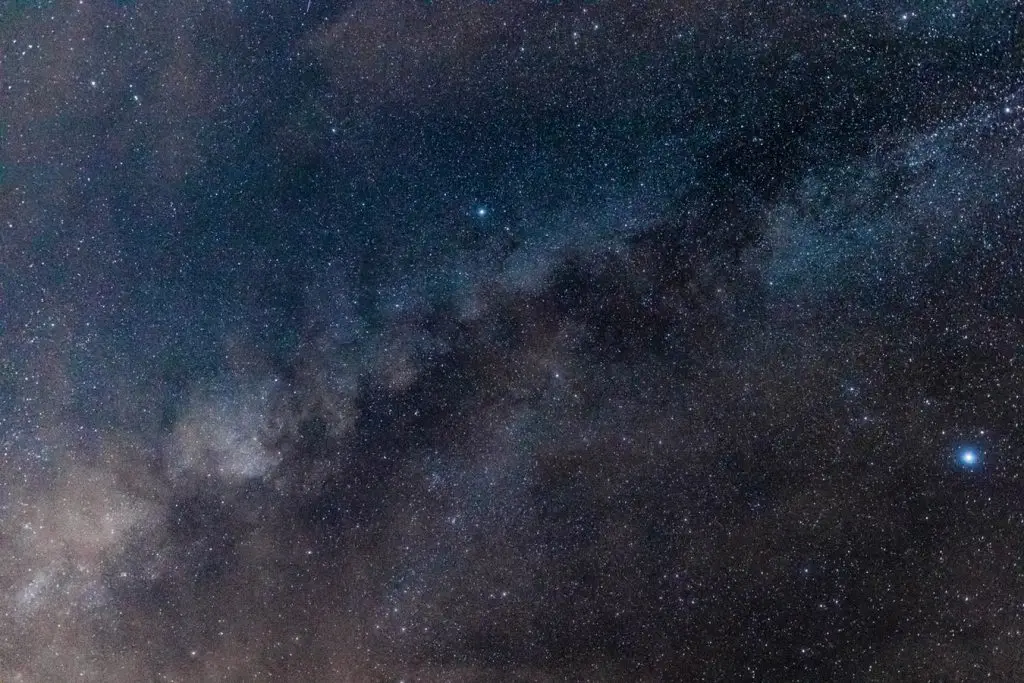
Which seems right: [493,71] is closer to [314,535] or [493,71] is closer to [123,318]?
[123,318]

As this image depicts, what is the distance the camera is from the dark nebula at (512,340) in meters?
3.50

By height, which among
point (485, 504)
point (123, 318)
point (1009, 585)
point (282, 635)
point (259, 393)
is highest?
point (123, 318)

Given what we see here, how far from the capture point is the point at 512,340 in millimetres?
3641

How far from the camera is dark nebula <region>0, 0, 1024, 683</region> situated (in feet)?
11.5

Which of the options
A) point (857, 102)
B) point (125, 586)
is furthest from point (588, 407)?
point (125, 586)

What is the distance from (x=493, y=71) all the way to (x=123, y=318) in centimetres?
242

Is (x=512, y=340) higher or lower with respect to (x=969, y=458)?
higher

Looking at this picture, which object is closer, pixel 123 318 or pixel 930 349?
pixel 930 349

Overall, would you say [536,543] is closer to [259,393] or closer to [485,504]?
[485,504]

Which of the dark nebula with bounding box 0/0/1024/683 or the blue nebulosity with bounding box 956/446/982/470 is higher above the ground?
the dark nebula with bounding box 0/0/1024/683

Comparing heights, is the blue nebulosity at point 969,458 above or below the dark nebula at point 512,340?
below

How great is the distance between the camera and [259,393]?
3680 millimetres

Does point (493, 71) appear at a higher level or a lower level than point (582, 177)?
higher

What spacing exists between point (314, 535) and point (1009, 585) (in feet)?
12.3
